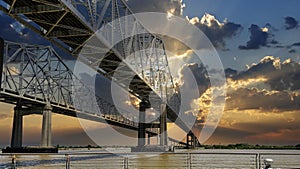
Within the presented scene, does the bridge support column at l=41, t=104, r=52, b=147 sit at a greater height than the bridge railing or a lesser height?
greater

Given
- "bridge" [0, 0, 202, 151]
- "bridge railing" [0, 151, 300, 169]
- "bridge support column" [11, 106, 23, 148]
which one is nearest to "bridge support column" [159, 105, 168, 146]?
"bridge" [0, 0, 202, 151]

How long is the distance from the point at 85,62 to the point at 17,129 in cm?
2892

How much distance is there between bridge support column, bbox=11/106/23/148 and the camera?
54.5 m

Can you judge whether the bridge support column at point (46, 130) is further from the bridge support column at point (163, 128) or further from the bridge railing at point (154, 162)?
the bridge railing at point (154, 162)

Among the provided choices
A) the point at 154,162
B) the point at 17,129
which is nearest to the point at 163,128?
the point at 17,129

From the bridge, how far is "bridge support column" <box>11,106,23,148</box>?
135mm

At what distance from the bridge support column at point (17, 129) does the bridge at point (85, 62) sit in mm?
135

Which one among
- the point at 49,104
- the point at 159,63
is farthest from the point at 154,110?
the point at 49,104

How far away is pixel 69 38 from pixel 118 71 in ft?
36.3

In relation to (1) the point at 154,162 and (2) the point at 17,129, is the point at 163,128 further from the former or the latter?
(1) the point at 154,162

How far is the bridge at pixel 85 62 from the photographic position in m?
21.1

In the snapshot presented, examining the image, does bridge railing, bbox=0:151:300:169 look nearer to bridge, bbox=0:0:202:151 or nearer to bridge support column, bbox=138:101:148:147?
bridge, bbox=0:0:202:151

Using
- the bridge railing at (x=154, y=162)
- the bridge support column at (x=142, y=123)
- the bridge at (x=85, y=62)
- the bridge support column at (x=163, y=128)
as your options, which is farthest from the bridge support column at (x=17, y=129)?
the bridge railing at (x=154, y=162)

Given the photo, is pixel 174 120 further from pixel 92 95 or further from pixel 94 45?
pixel 94 45
